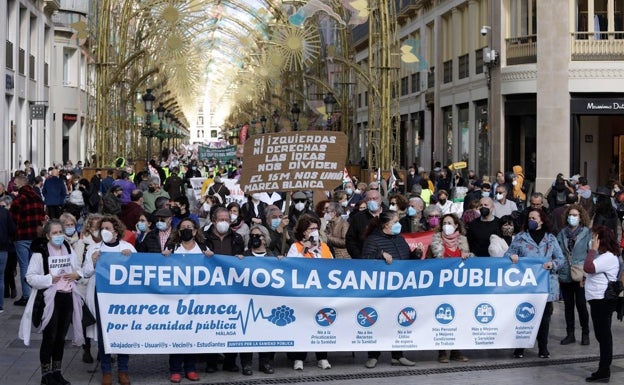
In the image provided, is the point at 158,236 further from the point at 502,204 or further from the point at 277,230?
the point at 502,204

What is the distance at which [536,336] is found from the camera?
1280cm

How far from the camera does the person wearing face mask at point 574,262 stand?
44.6 ft

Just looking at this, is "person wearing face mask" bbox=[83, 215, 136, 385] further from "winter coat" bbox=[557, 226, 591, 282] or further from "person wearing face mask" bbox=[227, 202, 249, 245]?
"winter coat" bbox=[557, 226, 591, 282]

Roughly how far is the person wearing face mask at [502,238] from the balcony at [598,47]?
2295 centimetres

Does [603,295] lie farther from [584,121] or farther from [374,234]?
[584,121]

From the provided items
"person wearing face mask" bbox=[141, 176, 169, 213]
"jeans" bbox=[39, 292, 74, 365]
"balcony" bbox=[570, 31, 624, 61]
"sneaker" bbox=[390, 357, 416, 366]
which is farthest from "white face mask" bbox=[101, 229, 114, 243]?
"balcony" bbox=[570, 31, 624, 61]

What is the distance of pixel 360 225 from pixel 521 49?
80.7 ft

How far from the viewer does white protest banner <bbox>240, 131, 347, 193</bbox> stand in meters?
13.9

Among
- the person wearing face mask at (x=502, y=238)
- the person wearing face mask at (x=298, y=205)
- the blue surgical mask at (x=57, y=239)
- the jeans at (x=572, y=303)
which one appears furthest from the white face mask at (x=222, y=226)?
the person wearing face mask at (x=298, y=205)

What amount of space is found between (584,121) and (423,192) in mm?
15732

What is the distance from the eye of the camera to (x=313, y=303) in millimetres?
12055

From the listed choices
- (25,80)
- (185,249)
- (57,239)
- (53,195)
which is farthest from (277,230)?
(25,80)

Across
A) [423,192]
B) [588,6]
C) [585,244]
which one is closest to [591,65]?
[588,6]

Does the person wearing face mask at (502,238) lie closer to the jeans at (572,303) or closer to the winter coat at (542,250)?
the winter coat at (542,250)
